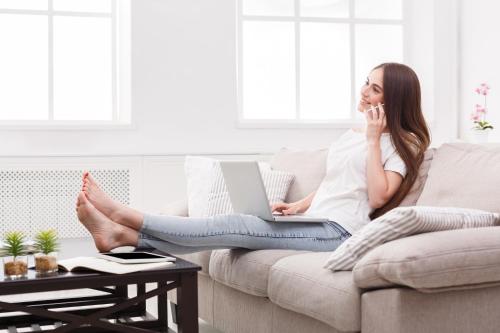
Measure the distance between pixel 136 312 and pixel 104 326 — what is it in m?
0.51

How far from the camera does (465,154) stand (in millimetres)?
2832

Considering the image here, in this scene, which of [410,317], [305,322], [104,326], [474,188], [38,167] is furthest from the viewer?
[38,167]

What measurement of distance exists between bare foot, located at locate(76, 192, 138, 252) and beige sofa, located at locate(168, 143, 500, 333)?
0.49m

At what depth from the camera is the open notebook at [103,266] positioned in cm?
226

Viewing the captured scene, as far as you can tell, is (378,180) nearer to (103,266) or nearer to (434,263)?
(434,263)

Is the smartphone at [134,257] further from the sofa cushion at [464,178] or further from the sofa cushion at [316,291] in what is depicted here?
the sofa cushion at [464,178]

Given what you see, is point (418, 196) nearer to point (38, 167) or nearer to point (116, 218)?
point (116, 218)

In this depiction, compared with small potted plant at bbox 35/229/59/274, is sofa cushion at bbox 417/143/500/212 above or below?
above

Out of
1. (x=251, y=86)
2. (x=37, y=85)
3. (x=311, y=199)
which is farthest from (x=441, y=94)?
Result: (x=37, y=85)

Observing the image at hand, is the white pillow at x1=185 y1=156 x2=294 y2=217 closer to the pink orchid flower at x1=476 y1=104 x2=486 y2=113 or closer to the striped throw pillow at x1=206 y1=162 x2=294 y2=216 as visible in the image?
the striped throw pillow at x1=206 y1=162 x2=294 y2=216

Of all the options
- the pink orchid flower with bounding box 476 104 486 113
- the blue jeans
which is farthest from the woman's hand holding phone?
the pink orchid flower with bounding box 476 104 486 113

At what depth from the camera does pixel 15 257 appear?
225 centimetres

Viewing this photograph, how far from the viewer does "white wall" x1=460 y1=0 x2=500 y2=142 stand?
5008 millimetres

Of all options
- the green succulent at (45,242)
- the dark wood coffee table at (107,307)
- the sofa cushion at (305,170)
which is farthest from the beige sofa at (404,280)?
the green succulent at (45,242)
